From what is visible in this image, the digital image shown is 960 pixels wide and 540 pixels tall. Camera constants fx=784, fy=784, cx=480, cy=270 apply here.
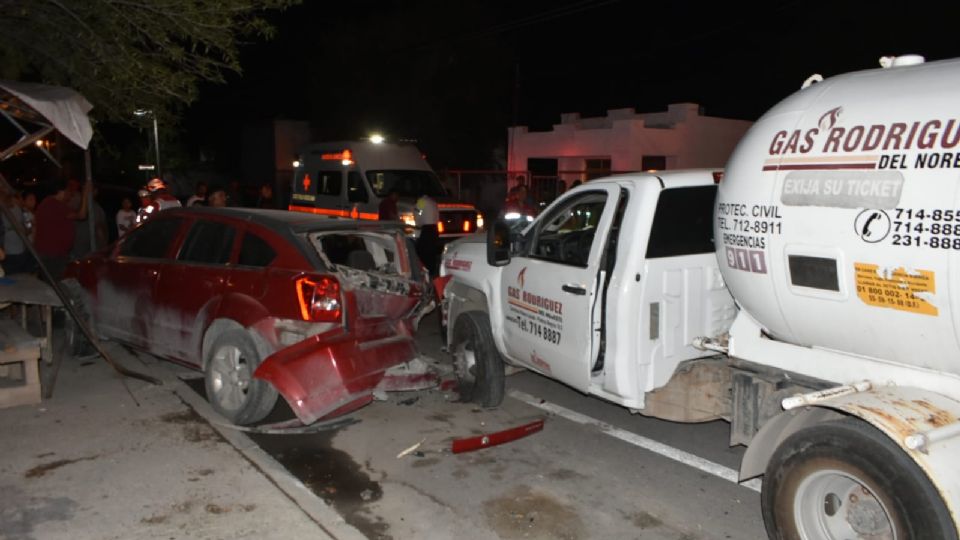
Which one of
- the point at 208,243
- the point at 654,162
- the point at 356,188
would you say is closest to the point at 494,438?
the point at 208,243

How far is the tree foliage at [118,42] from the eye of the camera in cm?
838

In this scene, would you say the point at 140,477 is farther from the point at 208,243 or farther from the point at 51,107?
the point at 51,107

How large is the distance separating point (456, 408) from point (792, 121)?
395cm

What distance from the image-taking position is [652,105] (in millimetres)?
45156

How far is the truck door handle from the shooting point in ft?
18.5

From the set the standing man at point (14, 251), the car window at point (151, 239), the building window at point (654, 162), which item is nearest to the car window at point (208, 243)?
the car window at point (151, 239)

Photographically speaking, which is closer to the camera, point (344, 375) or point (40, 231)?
point (344, 375)

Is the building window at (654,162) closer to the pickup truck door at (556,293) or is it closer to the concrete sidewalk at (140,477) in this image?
the pickup truck door at (556,293)

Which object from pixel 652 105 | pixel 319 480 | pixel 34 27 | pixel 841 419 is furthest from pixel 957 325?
pixel 652 105

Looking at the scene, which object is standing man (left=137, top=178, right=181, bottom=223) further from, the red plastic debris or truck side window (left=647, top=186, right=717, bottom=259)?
truck side window (left=647, top=186, right=717, bottom=259)

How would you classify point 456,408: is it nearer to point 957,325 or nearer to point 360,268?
point 360,268

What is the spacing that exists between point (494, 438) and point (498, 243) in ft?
5.11

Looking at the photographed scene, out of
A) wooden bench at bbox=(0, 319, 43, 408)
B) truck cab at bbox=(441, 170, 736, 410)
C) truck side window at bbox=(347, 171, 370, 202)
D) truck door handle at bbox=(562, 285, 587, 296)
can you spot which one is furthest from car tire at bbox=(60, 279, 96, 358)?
truck side window at bbox=(347, 171, 370, 202)

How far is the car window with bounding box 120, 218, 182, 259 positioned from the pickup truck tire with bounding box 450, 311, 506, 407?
9.52 feet
